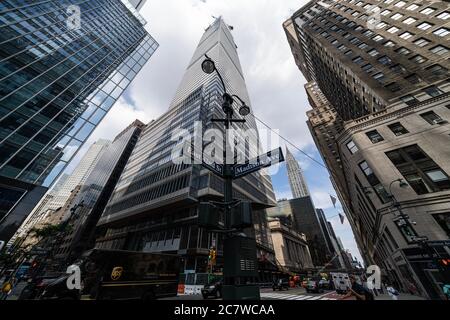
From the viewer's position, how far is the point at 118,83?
3819 centimetres

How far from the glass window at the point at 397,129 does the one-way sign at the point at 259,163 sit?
2532cm

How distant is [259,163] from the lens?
5.52 metres

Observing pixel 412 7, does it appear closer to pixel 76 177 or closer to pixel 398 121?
pixel 398 121

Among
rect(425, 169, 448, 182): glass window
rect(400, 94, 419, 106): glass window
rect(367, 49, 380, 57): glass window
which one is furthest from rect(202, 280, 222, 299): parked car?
rect(367, 49, 380, 57): glass window

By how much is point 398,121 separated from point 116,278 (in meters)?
32.1

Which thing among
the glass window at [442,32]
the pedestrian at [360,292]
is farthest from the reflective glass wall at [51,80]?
the glass window at [442,32]

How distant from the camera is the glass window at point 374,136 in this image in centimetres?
2287

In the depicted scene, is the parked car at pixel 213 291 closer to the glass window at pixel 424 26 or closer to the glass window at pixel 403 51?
the glass window at pixel 403 51

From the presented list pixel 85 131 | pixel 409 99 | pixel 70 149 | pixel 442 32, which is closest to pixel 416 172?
pixel 409 99

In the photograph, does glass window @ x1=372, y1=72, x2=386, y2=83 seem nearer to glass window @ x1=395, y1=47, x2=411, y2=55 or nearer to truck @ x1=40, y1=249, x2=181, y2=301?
glass window @ x1=395, y1=47, x2=411, y2=55

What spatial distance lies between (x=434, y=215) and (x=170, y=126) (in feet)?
175

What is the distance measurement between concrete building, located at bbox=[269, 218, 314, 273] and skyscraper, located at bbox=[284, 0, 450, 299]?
35.8 metres
